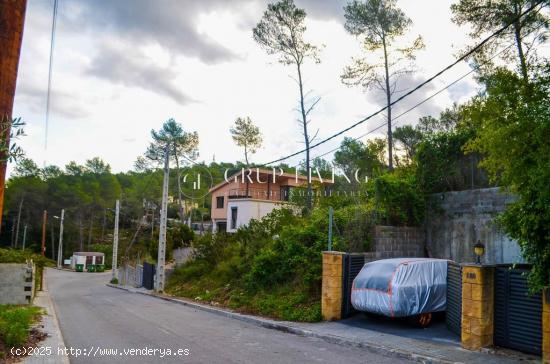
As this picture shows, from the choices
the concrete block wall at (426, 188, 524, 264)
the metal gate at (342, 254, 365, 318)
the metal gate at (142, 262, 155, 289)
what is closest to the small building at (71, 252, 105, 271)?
the metal gate at (142, 262, 155, 289)

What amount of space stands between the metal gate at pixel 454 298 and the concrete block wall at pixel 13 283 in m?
15.9

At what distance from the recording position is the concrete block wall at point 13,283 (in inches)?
688

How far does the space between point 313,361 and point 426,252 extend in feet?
29.3

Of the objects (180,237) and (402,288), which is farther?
(180,237)

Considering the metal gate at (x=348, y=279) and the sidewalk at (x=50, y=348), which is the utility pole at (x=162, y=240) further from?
the metal gate at (x=348, y=279)

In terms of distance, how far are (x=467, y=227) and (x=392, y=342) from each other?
677 cm

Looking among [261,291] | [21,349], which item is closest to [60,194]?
[261,291]

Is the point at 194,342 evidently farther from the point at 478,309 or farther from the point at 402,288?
the point at 478,309

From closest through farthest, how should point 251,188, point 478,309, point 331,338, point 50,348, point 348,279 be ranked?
point 478,309
point 50,348
point 331,338
point 348,279
point 251,188

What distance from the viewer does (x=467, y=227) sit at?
48.0 feet

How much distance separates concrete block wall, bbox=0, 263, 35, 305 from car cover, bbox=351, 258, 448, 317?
13638mm

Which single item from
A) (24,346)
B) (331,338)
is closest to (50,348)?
(24,346)

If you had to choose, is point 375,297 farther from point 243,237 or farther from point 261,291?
point 243,237

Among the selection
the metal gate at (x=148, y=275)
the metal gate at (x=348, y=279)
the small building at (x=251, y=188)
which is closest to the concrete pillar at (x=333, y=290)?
the metal gate at (x=348, y=279)
